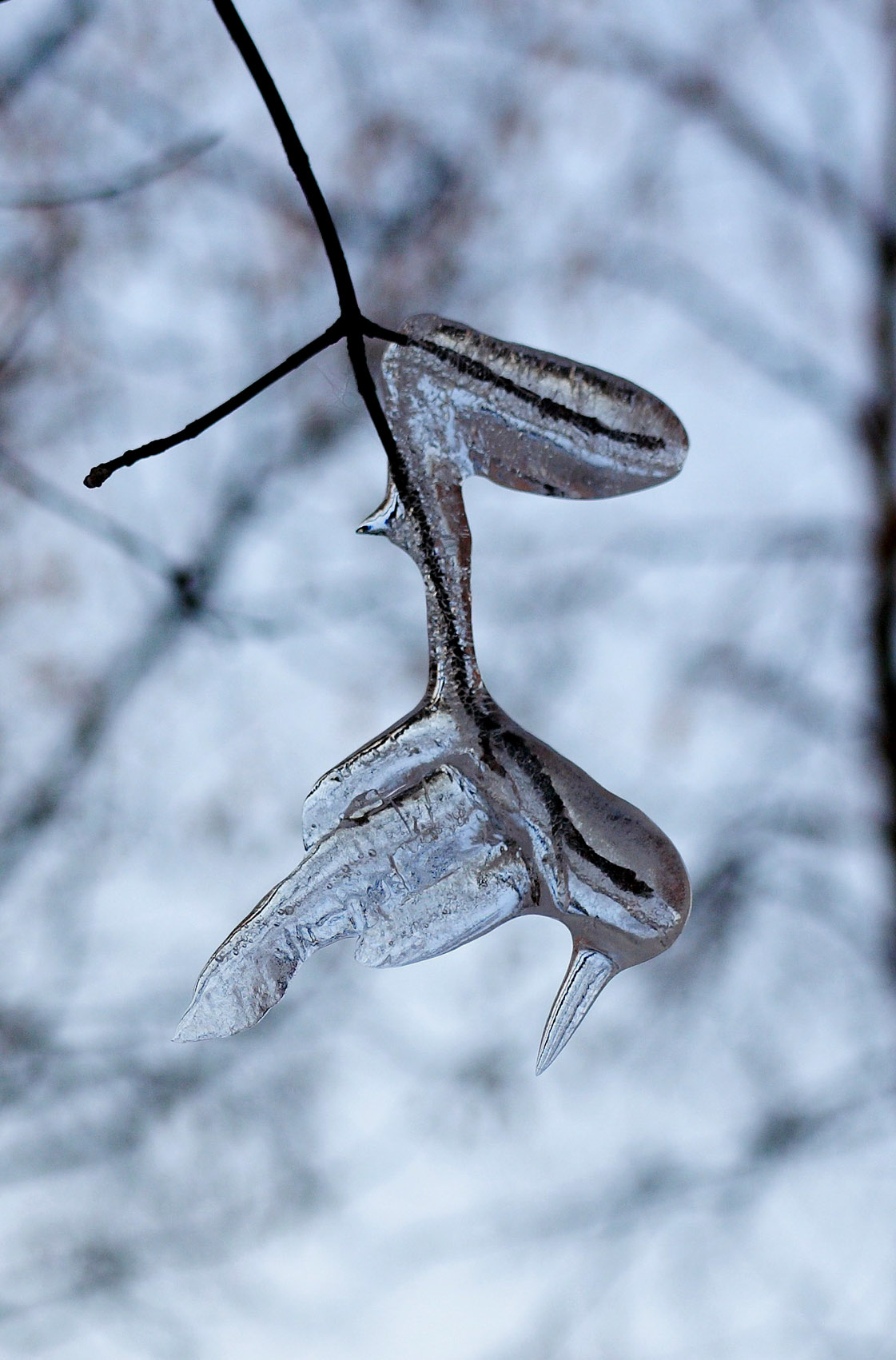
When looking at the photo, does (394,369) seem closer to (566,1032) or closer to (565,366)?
(565,366)

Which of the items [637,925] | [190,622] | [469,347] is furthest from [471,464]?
[190,622]

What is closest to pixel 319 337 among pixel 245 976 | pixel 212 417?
pixel 212 417

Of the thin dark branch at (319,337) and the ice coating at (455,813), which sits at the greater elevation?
the thin dark branch at (319,337)

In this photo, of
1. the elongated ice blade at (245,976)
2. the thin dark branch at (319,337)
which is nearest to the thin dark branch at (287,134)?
the thin dark branch at (319,337)

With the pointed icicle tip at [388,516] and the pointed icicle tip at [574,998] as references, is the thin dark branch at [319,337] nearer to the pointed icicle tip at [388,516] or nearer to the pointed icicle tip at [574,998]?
the pointed icicle tip at [388,516]

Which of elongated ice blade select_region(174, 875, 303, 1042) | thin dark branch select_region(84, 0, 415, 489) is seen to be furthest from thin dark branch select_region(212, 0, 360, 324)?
elongated ice blade select_region(174, 875, 303, 1042)

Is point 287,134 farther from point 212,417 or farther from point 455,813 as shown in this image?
point 455,813

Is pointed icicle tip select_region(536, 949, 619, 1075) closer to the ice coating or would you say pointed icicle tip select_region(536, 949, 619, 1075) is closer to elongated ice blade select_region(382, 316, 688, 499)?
the ice coating

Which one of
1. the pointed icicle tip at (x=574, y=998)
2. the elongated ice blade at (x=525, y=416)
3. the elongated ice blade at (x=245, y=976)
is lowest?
the pointed icicle tip at (x=574, y=998)
